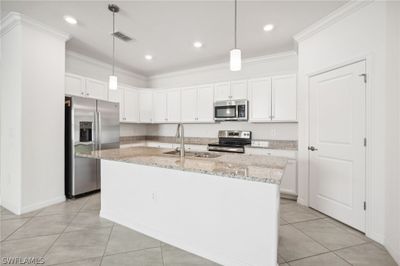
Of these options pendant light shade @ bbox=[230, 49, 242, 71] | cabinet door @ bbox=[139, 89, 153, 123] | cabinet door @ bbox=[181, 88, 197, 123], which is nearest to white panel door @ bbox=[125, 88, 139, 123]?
cabinet door @ bbox=[139, 89, 153, 123]

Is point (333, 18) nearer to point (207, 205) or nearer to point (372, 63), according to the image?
point (372, 63)

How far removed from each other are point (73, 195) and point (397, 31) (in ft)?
15.9

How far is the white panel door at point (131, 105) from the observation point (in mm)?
4828

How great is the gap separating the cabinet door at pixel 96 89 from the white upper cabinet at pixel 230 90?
2423 mm

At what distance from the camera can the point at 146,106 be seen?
5.35 meters

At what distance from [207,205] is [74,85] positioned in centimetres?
339

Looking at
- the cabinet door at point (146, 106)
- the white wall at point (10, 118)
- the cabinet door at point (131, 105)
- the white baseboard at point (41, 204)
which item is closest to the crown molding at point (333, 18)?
the cabinet door at point (146, 106)

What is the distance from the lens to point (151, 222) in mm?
2301

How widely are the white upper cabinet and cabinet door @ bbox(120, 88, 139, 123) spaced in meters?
2.11

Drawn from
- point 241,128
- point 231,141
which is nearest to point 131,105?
point 231,141

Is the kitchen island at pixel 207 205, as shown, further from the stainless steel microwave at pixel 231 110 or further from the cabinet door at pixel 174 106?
the cabinet door at pixel 174 106

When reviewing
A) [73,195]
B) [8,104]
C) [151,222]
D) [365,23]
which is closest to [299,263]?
[151,222]

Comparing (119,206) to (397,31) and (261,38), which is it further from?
(397,31)

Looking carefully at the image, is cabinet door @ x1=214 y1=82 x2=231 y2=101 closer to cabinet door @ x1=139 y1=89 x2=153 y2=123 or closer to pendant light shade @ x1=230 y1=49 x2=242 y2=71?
cabinet door @ x1=139 y1=89 x2=153 y2=123
